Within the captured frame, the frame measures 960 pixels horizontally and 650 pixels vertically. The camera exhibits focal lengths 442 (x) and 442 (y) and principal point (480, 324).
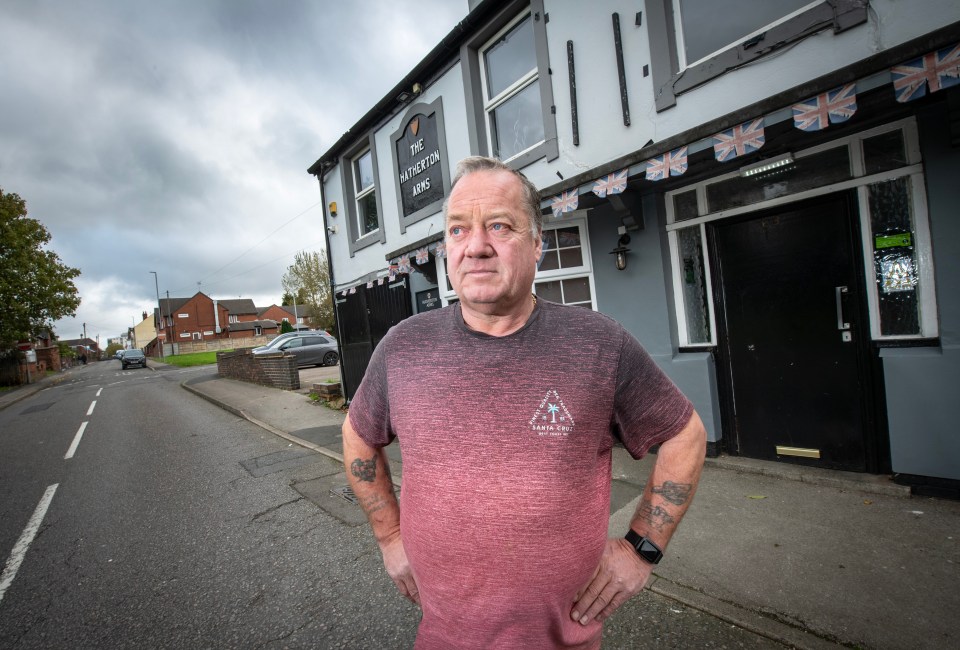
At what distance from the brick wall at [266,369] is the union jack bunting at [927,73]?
12.7m

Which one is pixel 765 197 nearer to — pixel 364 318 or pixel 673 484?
pixel 673 484

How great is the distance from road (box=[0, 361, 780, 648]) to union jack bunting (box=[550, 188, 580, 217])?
322 centimetres

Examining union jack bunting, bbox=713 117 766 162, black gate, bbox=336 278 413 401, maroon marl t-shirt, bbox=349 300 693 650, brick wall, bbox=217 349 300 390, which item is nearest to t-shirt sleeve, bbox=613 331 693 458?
maroon marl t-shirt, bbox=349 300 693 650

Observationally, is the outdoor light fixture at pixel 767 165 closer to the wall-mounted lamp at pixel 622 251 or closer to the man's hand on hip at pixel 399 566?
the wall-mounted lamp at pixel 622 251

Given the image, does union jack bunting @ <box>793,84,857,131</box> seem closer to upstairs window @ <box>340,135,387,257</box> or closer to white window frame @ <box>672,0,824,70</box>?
white window frame @ <box>672,0,824,70</box>

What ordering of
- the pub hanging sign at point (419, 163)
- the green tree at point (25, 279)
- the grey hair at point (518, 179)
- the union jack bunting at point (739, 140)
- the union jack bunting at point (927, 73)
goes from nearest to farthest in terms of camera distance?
the grey hair at point (518, 179) → the union jack bunting at point (927, 73) → the union jack bunting at point (739, 140) → the pub hanging sign at point (419, 163) → the green tree at point (25, 279)

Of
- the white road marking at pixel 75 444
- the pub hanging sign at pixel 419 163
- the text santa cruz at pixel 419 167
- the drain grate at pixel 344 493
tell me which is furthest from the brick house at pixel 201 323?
the drain grate at pixel 344 493

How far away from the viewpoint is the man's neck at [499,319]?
57.2 inches

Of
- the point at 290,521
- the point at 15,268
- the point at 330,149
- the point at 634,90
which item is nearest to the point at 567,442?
the point at 290,521

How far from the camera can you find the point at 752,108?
3.17m

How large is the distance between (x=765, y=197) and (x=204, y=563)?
5.73 metres

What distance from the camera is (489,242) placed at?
4.74 ft

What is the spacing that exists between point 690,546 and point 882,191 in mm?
3197

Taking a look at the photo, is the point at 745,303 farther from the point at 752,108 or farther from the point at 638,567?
the point at 638,567
